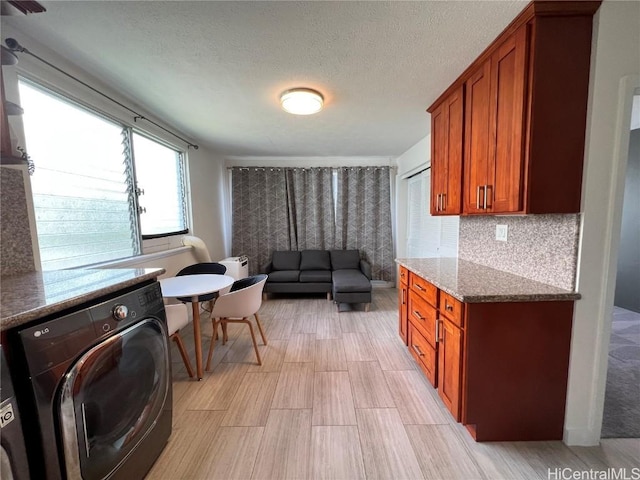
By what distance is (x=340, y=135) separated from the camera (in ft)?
10.8

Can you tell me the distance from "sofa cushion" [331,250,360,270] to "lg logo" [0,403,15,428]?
3.91 meters

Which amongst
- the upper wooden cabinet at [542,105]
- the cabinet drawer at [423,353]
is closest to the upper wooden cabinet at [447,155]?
the upper wooden cabinet at [542,105]

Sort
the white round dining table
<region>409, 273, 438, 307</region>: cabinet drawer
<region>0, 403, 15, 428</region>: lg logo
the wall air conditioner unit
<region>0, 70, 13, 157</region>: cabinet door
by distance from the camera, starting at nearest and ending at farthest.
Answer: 1. <region>0, 403, 15, 428</region>: lg logo
2. <region>0, 70, 13, 157</region>: cabinet door
3. <region>409, 273, 438, 307</region>: cabinet drawer
4. the white round dining table
5. the wall air conditioner unit

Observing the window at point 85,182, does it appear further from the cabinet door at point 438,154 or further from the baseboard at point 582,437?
the baseboard at point 582,437

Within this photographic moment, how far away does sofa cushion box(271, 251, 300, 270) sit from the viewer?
450 cm

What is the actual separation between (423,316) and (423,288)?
8.6 inches

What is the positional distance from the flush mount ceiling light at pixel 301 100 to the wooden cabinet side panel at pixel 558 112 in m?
1.42

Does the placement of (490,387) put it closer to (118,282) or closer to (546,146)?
(546,146)

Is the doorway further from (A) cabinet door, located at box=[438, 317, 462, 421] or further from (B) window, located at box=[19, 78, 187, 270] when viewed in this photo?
(B) window, located at box=[19, 78, 187, 270]

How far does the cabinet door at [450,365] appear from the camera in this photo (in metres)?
1.48

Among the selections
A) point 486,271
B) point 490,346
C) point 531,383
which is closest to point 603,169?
point 486,271

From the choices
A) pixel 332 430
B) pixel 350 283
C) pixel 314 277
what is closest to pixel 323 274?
pixel 314 277

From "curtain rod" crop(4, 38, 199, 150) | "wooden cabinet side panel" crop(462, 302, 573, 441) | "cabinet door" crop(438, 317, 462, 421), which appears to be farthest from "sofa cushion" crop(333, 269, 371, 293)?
"curtain rod" crop(4, 38, 199, 150)

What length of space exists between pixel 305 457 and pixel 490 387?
1.10 m
